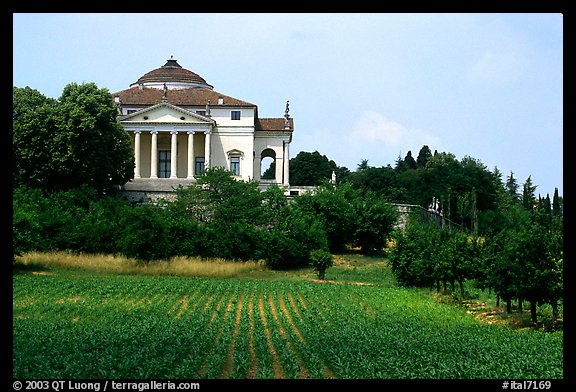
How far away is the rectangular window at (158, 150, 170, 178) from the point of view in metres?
68.9

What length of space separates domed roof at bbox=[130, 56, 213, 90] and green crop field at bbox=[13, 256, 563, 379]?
3585cm

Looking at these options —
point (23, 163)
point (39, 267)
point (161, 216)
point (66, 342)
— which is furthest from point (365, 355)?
point (23, 163)

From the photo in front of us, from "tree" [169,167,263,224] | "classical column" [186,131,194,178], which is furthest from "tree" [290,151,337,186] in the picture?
"tree" [169,167,263,224]

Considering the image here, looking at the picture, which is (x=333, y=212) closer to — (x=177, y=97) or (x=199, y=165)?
(x=199, y=165)

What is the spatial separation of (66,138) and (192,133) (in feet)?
58.8

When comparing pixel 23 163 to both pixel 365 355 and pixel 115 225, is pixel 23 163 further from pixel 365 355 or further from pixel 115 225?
pixel 365 355

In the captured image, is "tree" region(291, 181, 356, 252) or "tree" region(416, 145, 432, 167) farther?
"tree" region(416, 145, 432, 167)

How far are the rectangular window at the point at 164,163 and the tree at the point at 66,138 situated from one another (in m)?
13.8

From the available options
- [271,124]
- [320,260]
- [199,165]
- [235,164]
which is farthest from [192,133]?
[320,260]

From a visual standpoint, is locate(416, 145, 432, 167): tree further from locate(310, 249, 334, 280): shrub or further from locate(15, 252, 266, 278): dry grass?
locate(310, 249, 334, 280): shrub

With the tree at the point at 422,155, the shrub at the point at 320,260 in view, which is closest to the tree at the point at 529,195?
the tree at the point at 422,155

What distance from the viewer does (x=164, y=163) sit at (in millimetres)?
69188
